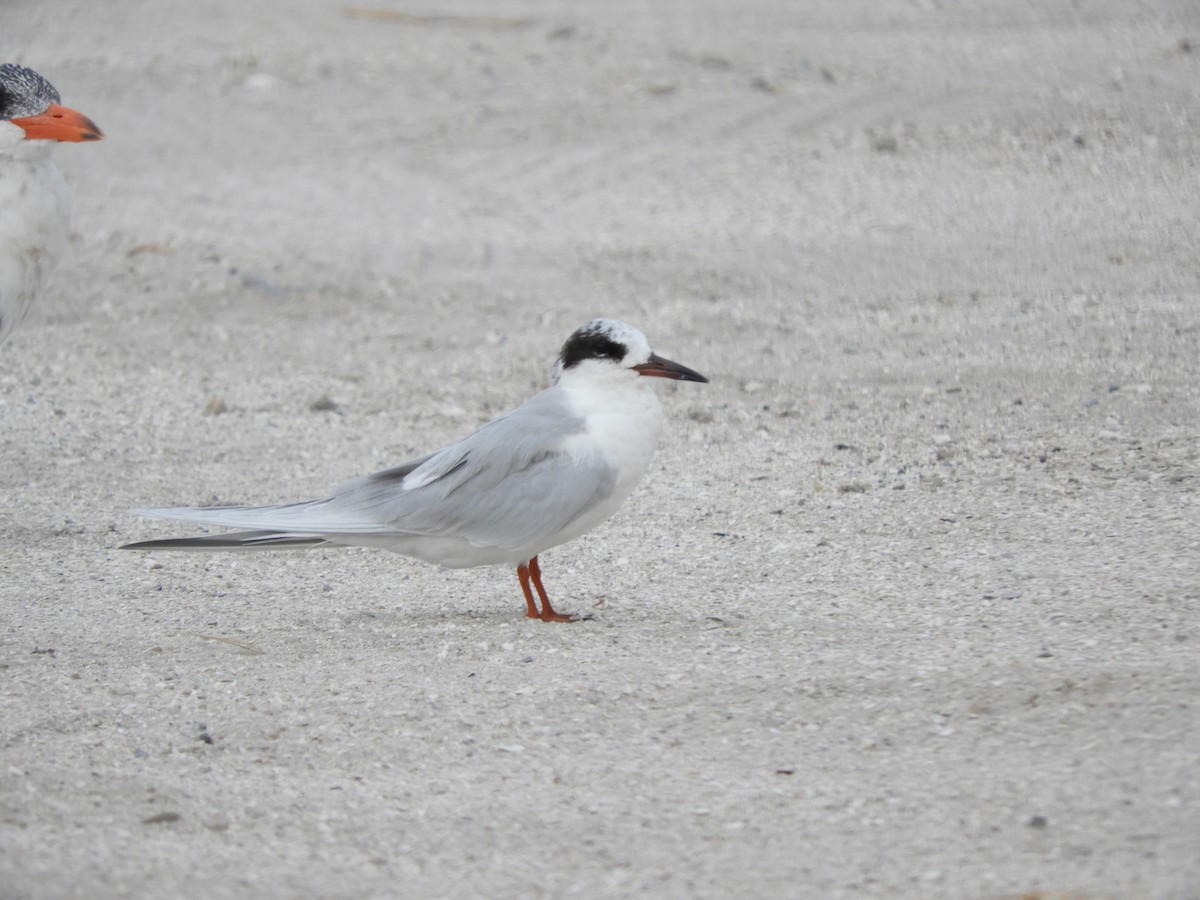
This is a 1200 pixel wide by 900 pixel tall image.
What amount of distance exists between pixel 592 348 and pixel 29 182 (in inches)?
72.6

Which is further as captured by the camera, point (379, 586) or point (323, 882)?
point (379, 586)

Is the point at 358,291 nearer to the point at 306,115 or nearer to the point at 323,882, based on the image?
the point at 306,115

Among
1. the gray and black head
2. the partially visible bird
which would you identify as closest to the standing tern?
the partially visible bird

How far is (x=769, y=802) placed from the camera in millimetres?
3082

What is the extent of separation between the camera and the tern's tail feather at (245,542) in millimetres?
4109

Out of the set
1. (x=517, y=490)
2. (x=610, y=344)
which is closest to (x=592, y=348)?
(x=610, y=344)

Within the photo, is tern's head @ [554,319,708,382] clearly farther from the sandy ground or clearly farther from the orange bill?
the orange bill

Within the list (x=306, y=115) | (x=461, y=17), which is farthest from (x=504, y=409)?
(x=461, y=17)

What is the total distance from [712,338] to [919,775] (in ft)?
13.3

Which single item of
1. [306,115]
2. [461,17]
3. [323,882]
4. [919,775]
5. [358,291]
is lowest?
[323,882]

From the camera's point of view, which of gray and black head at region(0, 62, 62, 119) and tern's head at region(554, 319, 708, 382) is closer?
tern's head at region(554, 319, 708, 382)

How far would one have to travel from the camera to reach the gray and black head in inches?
177

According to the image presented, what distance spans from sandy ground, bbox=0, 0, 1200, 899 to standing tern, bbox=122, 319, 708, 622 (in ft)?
0.81

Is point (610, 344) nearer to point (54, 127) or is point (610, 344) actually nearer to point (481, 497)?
point (481, 497)
